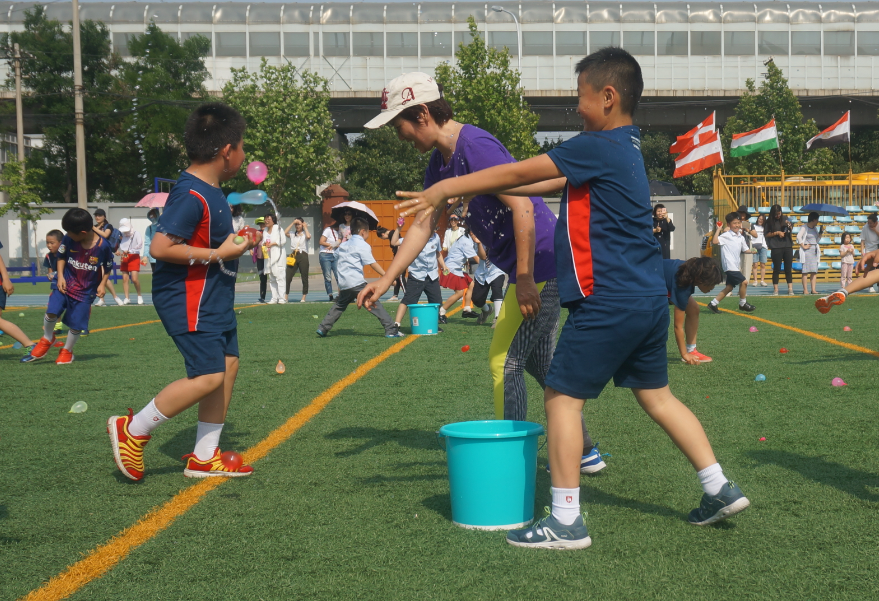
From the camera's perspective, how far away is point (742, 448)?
480cm

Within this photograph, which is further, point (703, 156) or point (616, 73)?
point (703, 156)

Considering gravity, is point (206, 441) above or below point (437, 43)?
below

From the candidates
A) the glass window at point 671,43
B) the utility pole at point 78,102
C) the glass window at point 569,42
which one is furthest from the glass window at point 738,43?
the utility pole at point 78,102

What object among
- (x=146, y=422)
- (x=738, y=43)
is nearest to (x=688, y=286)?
(x=146, y=422)

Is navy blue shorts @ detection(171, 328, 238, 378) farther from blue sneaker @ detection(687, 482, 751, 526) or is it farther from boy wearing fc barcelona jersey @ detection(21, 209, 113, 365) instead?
boy wearing fc barcelona jersey @ detection(21, 209, 113, 365)

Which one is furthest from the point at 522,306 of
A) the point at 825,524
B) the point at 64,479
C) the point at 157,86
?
the point at 157,86

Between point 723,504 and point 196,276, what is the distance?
2.73m

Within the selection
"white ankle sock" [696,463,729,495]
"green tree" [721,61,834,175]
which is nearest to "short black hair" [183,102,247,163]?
"white ankle sock" [696,463,729,495]

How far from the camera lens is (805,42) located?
47406 mm

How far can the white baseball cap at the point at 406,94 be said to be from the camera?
3.80m

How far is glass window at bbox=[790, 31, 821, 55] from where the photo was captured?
155 feet

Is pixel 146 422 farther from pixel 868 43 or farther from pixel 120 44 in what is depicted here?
pixel 868 43

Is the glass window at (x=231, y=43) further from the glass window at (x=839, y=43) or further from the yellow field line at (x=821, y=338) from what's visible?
the yellow field line at (x=821, y=338)

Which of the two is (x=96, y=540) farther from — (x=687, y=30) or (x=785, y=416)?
(x=687, y=30)
